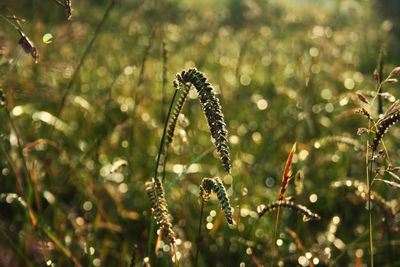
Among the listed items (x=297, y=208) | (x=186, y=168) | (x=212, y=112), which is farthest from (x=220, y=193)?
(x=186, y=168)

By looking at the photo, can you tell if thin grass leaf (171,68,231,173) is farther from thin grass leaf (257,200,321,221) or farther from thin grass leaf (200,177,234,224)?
thin grass leaf (257,200,321,221)

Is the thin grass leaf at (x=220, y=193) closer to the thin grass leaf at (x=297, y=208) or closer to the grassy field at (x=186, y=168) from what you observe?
the grassy field at (x=186, y=168)

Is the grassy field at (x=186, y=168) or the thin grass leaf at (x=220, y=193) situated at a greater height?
the grassy field at (x=186, y=168)

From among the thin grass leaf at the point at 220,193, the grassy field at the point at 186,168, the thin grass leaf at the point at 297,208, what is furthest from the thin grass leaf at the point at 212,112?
the thin grass leaf at the point at 297,208

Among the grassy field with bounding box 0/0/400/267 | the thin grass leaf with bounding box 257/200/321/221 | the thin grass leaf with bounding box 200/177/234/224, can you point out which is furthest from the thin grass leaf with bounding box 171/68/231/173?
the thin grass leaf with bounding box 257/200/321/221

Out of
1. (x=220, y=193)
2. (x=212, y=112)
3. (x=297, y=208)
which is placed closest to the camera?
(x=212, y=112)

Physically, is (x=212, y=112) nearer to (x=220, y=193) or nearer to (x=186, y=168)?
(x=220, y=193)

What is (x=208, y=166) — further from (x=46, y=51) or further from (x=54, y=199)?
(x=46, y=51)

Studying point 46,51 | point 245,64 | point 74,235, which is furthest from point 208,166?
point 245,64
